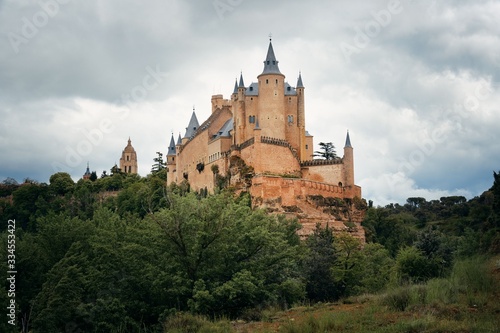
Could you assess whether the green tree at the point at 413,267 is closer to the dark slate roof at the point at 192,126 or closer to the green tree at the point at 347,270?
the green tree at the point at 347,270

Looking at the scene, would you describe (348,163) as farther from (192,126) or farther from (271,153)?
(192,126)

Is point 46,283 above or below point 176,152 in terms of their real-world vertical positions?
below

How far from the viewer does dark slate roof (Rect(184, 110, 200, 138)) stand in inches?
4306

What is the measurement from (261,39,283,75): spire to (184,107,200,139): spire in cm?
2394

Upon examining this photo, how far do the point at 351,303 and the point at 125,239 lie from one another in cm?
1358

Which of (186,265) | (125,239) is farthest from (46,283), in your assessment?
(186,265)

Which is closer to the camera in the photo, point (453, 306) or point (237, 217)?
point (453, 306)

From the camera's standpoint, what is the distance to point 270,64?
89.0 metres

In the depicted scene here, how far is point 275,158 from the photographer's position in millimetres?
85750

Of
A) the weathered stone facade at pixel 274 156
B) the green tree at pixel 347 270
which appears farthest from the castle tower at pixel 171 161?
the green tree at pixel 347 270

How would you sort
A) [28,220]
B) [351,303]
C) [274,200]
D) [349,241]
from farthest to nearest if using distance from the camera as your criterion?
[28,220]
[274,200]
[349,241]
[351,303]

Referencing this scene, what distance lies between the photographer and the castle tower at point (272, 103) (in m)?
87.4

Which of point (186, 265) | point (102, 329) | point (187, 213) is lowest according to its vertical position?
point (102, 329)

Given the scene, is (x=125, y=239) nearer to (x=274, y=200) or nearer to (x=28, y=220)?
(x=274, y=200)
